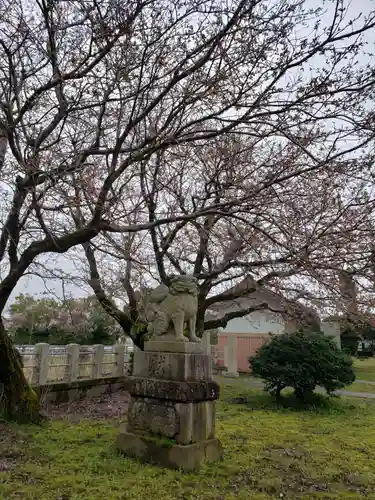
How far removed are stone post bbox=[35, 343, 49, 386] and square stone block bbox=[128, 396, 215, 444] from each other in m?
4.63

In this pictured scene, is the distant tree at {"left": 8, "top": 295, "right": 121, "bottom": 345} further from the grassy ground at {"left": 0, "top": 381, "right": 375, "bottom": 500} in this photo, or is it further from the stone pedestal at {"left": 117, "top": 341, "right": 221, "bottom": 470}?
the stone pedestal at {"left": 117, "top": 341, "right": 221, "bottom": 470}

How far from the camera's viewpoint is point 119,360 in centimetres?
1334

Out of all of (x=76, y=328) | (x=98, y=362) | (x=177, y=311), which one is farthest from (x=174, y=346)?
(x=76, y=328)

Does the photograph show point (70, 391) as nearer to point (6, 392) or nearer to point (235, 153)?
point (6, 392)

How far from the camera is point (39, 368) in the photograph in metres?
9.80

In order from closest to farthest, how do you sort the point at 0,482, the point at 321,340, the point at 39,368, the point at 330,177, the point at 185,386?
1. the point at 0,482
2. the point at 185,386
3. the point at 330,177
4. the point at 39,368
5. the point at 321,340

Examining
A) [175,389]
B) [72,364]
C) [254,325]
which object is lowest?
[175,389]

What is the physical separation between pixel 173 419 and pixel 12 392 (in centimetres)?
350

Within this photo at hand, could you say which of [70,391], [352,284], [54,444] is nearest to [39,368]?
[70,391]

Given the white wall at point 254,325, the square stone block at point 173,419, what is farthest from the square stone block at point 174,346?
the white wall at point 254,325

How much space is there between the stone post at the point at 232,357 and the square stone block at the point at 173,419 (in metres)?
12.5

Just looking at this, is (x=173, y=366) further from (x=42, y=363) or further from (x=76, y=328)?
(x=76, y=328)

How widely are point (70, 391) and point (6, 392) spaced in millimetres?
3431

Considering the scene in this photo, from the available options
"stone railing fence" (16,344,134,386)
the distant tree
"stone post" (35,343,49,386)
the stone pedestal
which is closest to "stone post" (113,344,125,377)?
"stone railing fence" (16,344,134,386)
